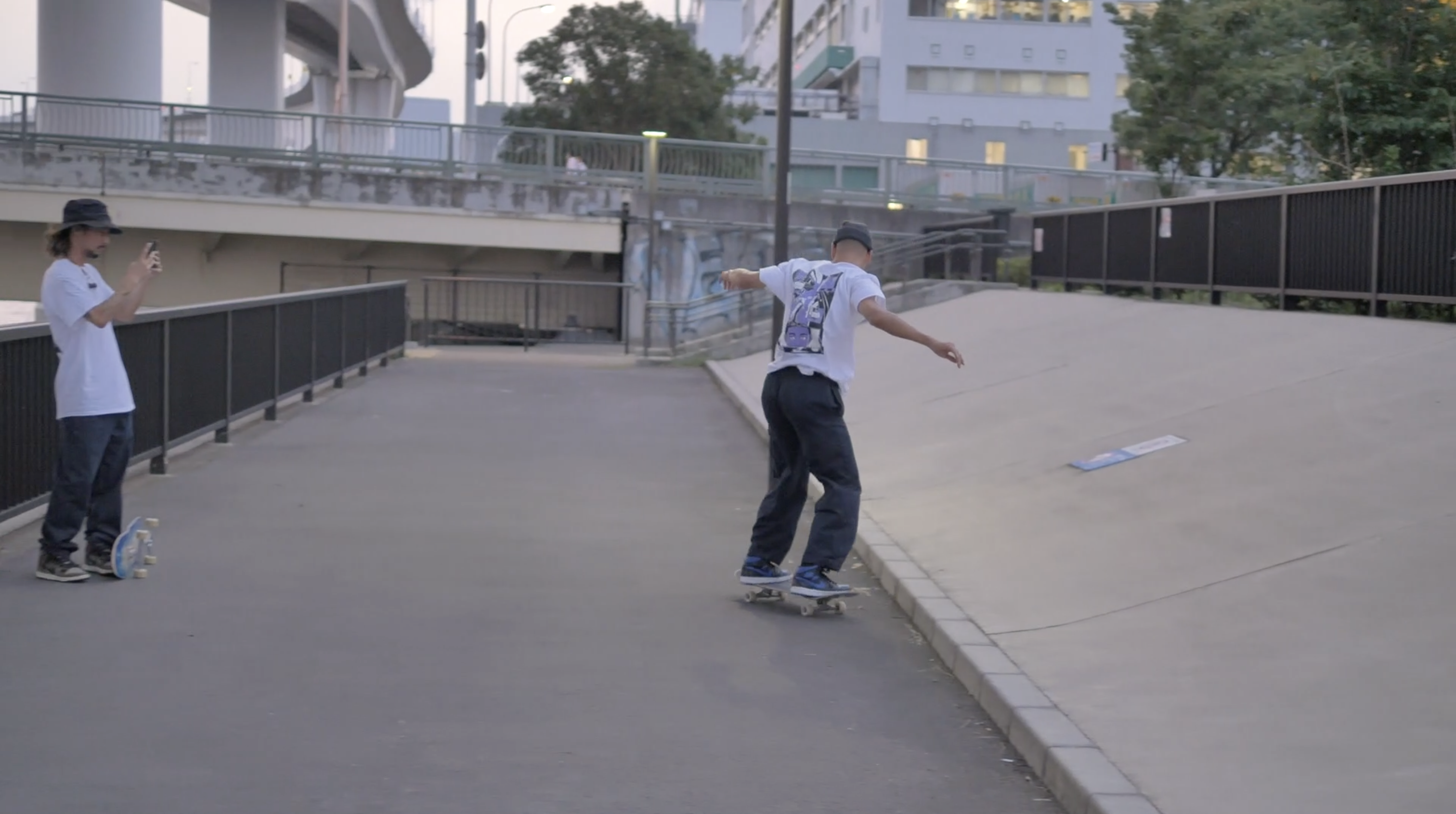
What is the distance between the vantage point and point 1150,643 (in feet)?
20.9

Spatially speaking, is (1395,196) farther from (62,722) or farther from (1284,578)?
(62,722)

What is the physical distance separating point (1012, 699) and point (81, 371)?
4680 mm

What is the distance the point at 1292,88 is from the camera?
29188mm

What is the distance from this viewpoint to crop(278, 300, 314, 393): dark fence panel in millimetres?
15734

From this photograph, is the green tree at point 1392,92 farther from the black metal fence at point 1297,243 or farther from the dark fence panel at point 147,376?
the dark fence panel at point 147,376

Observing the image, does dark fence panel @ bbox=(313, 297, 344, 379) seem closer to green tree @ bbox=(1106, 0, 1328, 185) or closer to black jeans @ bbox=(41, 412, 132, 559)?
black jeans @ bbox=(41, 412, 132, 559)

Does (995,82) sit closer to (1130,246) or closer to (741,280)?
(1130,246)

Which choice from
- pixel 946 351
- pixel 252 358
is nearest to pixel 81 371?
pixel 946 351

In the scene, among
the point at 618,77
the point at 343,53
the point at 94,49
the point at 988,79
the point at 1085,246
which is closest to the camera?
the point at 1085,246

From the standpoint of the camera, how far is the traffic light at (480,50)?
4265cm

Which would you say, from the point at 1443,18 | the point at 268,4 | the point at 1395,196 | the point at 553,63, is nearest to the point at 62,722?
the point at 1395,196

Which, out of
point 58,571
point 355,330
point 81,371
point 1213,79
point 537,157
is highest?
point 1213,79

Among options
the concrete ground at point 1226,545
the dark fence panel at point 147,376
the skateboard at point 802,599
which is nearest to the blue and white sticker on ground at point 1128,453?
the concrete ground at point 1226,545

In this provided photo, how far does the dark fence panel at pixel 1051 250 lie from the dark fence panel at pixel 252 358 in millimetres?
11623
